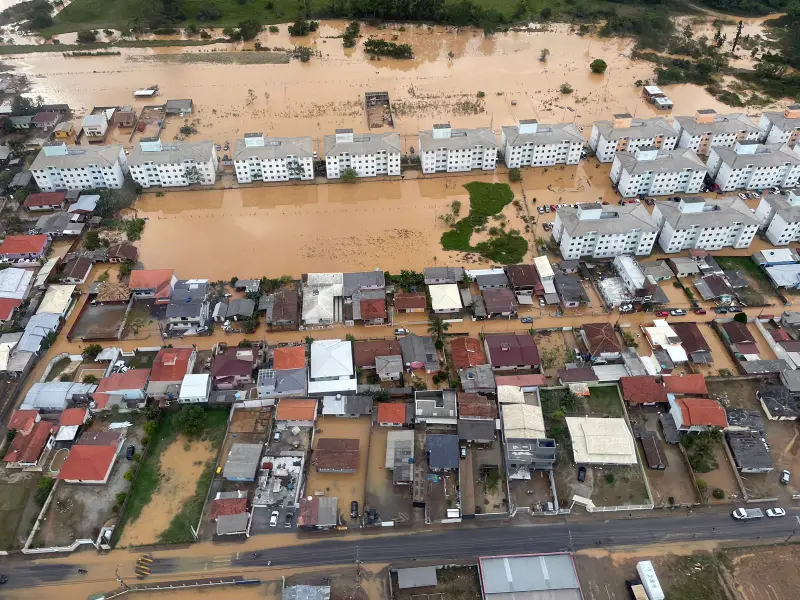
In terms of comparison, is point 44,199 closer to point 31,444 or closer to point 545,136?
point 31,444

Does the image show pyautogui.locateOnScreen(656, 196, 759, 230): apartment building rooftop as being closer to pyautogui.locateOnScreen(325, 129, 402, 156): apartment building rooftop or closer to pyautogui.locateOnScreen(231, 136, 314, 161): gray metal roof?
pyautogui.locateOnScreen(325, 129, 402, 156): apartment building rooftop

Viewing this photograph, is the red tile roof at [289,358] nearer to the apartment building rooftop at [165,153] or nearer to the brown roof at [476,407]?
the brown roof at [476,407]

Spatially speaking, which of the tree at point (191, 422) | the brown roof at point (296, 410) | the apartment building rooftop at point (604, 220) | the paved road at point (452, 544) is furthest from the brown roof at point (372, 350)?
the apartment building rooftop at point (604, 220)

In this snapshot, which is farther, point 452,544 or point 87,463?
point 87,463

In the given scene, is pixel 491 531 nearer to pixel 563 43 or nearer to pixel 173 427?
pixel 173 427

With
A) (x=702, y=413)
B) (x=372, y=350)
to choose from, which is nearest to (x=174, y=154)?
(x=372, y=350)

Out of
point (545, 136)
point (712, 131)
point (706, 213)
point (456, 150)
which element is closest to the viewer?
point (706, 213)
